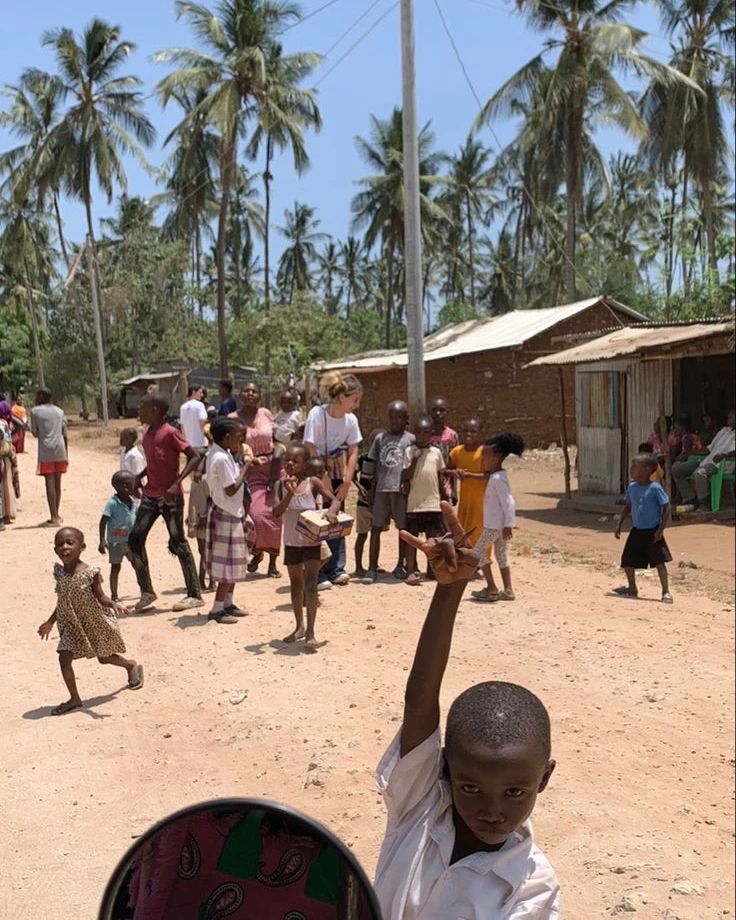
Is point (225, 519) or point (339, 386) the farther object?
point (339, 386)

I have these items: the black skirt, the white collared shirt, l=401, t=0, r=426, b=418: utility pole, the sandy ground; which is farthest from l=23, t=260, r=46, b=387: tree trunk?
the black skirt

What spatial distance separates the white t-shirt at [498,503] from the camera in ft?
20.6

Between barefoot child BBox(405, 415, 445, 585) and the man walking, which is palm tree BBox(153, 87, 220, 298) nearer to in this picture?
the man walking

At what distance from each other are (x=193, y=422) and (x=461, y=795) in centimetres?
91

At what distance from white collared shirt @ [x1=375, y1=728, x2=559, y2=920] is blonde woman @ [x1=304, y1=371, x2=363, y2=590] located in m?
1.86

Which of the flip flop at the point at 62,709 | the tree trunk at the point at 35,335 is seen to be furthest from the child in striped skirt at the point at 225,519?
the flip flop at the point at 62,709

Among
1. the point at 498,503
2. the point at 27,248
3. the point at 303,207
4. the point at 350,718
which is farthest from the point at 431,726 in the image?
the point at 303,207

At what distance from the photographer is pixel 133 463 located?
1.95 m

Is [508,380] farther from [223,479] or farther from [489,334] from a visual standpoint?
[223,479]

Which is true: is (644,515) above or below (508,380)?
below

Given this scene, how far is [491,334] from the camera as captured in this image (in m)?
22.3

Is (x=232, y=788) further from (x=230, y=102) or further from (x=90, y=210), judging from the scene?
(x=230, y=102)

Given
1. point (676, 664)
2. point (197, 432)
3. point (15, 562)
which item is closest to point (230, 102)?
point (197, 432)

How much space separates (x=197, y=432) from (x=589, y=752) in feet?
10.1
